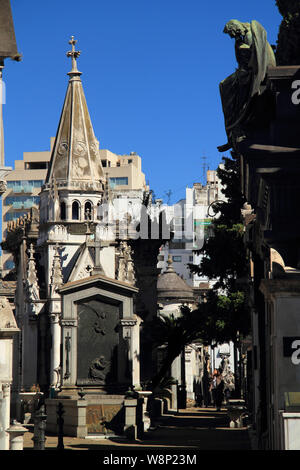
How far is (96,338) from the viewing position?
112ft

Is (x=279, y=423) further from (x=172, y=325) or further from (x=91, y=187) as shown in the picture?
(x=91, y=187)

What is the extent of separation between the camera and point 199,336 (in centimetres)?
4312

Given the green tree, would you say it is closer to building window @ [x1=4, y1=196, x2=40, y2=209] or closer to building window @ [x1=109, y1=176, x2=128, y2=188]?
building window @ [x1=4, y1=196, x2=40, y2=209]

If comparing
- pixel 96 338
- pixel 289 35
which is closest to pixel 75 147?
pixel 96 338

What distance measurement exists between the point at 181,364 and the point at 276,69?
3847 centimetres

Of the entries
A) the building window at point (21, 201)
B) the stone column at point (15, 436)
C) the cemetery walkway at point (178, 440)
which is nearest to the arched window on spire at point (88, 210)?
the cemetery walkway at point (178, 440)

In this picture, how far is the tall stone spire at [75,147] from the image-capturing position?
176 ft

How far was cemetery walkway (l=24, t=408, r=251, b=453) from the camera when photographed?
88.2ft

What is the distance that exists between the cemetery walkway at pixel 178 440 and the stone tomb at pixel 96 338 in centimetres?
200

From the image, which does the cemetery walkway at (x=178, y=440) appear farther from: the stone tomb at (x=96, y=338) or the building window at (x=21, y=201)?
the building window at (x=21, y=201)

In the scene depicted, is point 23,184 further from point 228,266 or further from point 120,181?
point 228,266

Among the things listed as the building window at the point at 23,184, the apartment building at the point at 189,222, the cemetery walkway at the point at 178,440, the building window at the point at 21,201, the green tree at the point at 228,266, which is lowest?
the cemetery walkway at the point at 178,440

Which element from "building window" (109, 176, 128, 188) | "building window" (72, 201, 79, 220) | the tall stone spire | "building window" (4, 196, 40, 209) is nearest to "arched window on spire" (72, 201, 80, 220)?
"building window" (72, 201, 79, 220)
